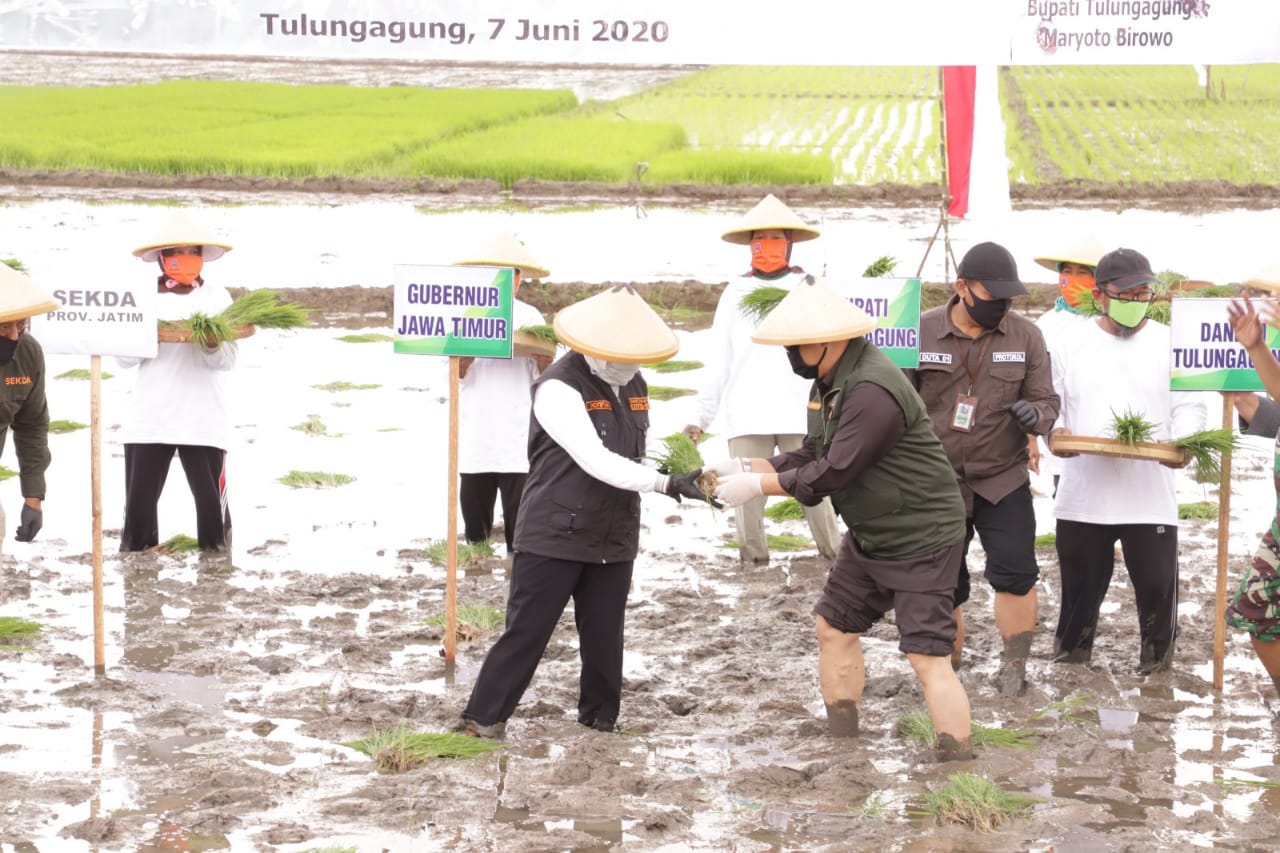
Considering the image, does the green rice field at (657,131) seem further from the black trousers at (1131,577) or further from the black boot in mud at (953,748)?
the black boot in mud at (953,748)

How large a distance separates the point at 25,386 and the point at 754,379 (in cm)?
318

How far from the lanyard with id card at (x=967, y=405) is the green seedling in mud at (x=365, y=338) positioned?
8286mm

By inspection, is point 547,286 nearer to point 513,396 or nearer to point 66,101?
point 513,396


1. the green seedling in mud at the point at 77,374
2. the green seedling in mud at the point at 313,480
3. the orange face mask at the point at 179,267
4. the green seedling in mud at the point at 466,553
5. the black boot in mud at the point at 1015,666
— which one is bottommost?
the black boot in mud at the point at 1015,666

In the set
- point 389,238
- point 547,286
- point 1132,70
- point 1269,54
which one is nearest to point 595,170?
point 389,238

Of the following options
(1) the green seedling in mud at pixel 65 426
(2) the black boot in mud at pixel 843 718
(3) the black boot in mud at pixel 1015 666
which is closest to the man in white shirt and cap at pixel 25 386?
(2) the black boot in mud at pixel 843 718

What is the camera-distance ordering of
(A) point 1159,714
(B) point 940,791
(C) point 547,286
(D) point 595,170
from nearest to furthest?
(B) point 940,791 → (A) point 1159,714 → (C) point 547,286 → (D) point 595,170

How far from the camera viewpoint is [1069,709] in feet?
19.4

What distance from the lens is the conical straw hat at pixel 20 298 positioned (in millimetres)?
6070

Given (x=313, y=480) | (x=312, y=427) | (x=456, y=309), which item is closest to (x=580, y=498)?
(x=456, y=309)

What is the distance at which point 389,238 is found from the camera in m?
18.8

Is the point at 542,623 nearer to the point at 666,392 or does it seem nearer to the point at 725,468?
the point at 725,468

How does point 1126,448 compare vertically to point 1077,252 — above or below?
below

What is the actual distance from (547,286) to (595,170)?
8936mm
